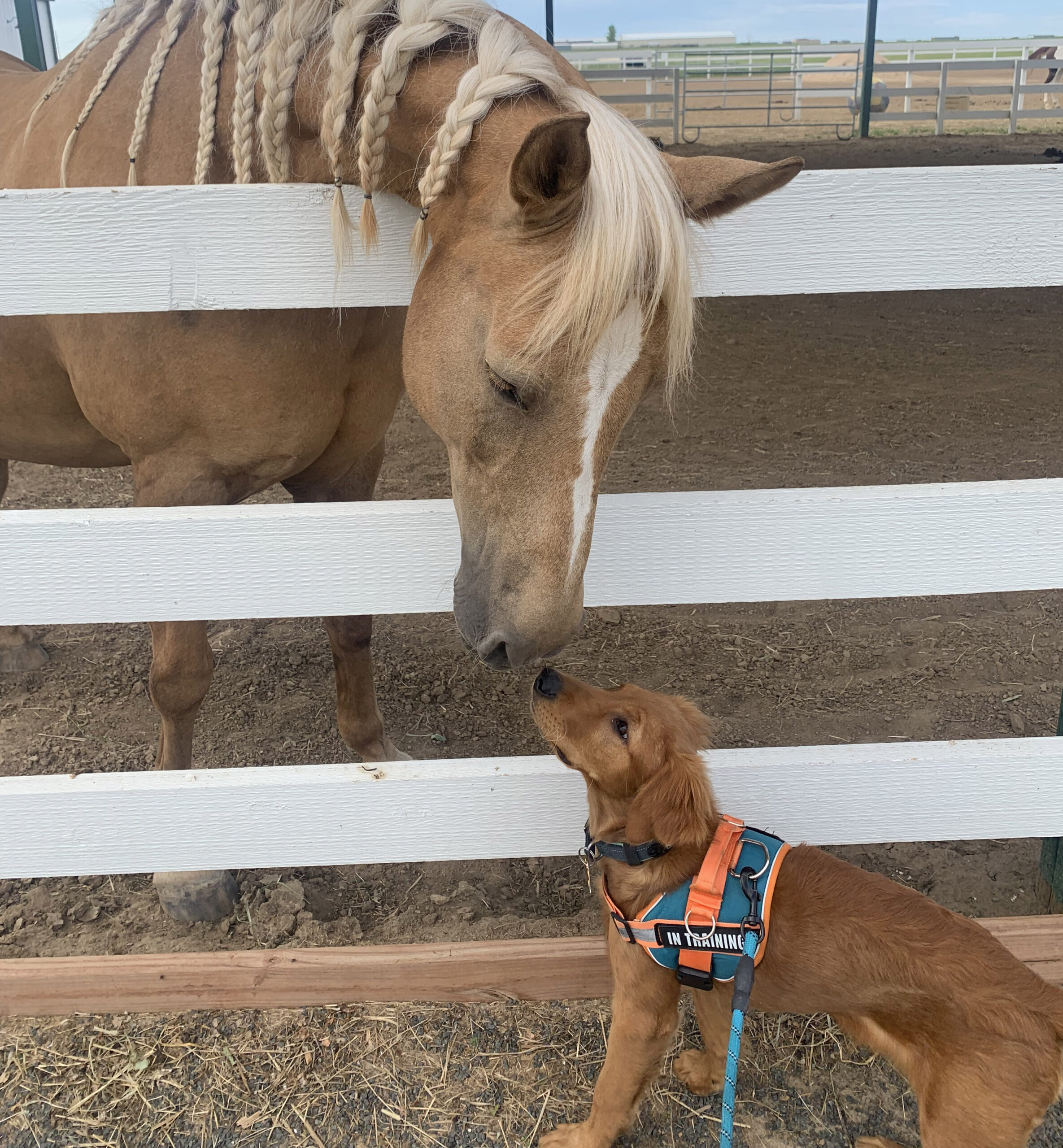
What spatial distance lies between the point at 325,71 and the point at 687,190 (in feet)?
2.54

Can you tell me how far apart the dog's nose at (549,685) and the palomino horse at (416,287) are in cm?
22

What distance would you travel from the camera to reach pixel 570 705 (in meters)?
1.69

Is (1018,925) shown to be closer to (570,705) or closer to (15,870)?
(570,705)

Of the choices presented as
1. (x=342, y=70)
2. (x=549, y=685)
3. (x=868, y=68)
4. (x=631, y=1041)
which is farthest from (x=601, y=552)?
(x=868, y=68)

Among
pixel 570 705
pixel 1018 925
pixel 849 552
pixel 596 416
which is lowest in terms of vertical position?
pixel 1018 925

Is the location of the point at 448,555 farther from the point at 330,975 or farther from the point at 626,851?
the point at 330,975

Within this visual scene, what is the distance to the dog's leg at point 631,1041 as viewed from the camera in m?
1.64

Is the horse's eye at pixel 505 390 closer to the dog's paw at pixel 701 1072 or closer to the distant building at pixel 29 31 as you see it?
the dog's paw at pixel 701 1072

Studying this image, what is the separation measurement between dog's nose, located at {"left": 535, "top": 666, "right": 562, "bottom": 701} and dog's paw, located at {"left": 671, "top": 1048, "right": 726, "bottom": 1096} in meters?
0.81

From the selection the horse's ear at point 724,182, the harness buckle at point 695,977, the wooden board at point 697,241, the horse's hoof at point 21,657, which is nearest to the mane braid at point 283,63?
the wooden board at point 697,241

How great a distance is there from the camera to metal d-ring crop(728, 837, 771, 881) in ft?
5.23

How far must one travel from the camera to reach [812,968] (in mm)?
1568

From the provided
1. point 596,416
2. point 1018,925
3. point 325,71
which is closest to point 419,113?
point 325,71

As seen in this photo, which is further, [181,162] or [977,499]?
[181,162]
